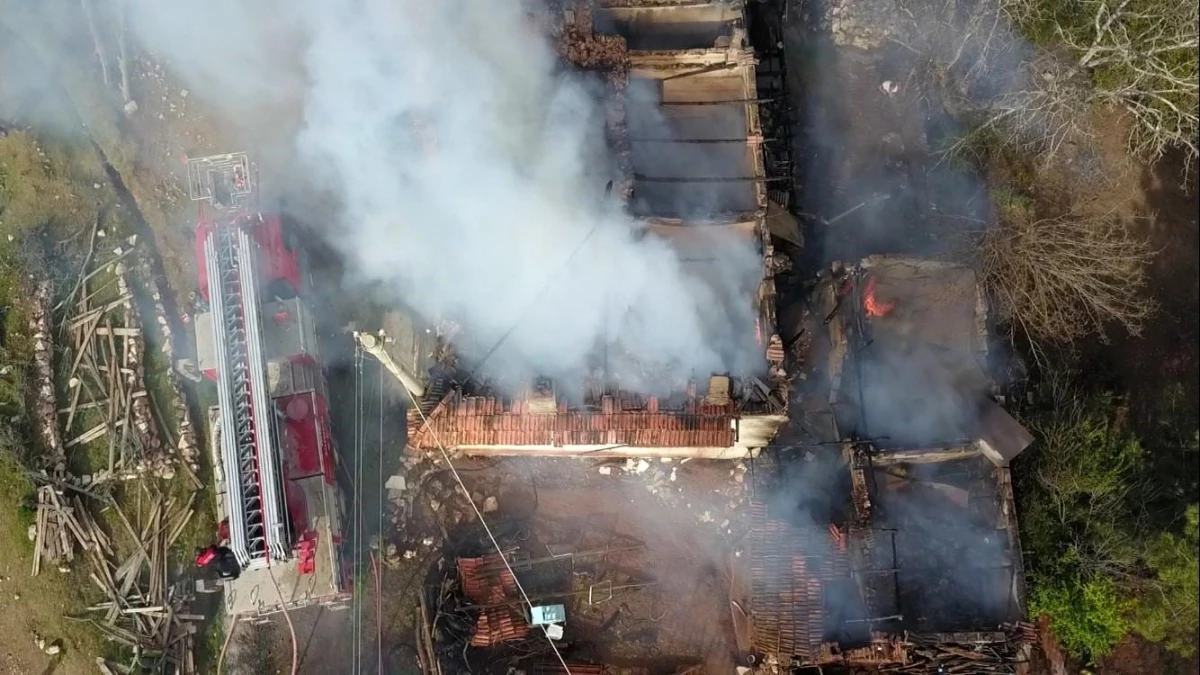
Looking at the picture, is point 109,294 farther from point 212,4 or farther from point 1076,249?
point 1076,249

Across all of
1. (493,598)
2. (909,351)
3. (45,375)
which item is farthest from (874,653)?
(45,375)

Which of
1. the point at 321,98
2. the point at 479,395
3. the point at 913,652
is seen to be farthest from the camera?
the point at 321,98

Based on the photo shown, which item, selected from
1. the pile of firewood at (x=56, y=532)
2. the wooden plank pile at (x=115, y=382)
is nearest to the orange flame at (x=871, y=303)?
the wooden plank pile at (x=115, y=382)

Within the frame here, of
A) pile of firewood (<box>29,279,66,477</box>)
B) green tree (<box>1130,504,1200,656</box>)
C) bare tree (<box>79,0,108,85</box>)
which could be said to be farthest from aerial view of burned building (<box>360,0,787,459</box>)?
bare tree (<box>79,0,108,85</box>)

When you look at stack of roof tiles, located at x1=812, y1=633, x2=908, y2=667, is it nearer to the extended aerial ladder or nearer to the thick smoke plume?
the thick smoke plume

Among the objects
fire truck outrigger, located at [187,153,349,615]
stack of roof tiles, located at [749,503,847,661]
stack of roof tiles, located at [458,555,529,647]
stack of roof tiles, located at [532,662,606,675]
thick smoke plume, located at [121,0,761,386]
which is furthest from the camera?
stack of roof tiles, located at [532,662,606,675]

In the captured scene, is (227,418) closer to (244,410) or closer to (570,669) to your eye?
(244,410)

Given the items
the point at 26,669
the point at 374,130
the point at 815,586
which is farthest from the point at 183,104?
the point at 815,586
